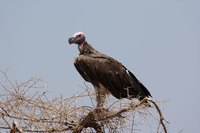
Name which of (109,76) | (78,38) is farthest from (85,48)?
(109,76)

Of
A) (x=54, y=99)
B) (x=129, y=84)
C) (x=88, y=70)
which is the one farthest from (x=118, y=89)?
(x=54, y=99)

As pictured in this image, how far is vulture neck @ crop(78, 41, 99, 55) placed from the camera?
27.8ft

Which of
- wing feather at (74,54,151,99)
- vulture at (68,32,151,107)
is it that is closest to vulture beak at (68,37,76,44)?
vulture at (68,32,151,107)

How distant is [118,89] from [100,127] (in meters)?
1.62

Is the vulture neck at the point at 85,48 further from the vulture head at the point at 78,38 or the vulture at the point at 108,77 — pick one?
the vulture at the point at 108,77

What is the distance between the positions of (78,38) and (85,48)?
0.34 meters

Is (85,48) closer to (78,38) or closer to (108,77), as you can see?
(78,38)

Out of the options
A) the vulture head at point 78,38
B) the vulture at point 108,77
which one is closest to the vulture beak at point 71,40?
the vulture head at point 78,38

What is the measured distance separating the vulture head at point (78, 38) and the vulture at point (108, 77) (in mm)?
639

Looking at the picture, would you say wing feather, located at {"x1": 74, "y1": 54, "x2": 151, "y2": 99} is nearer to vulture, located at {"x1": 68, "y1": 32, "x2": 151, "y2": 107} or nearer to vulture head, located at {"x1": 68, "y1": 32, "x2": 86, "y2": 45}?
vulture, located at {"x1": 68, "y1": 32, "x2": 151, "y2": 107}

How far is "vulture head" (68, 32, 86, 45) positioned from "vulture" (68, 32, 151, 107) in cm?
64

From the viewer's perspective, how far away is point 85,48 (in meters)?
8.55

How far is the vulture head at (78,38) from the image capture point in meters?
8.65

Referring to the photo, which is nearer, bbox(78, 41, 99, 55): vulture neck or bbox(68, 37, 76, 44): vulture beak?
bbox(78, 41, 99, 55): vulture neck
